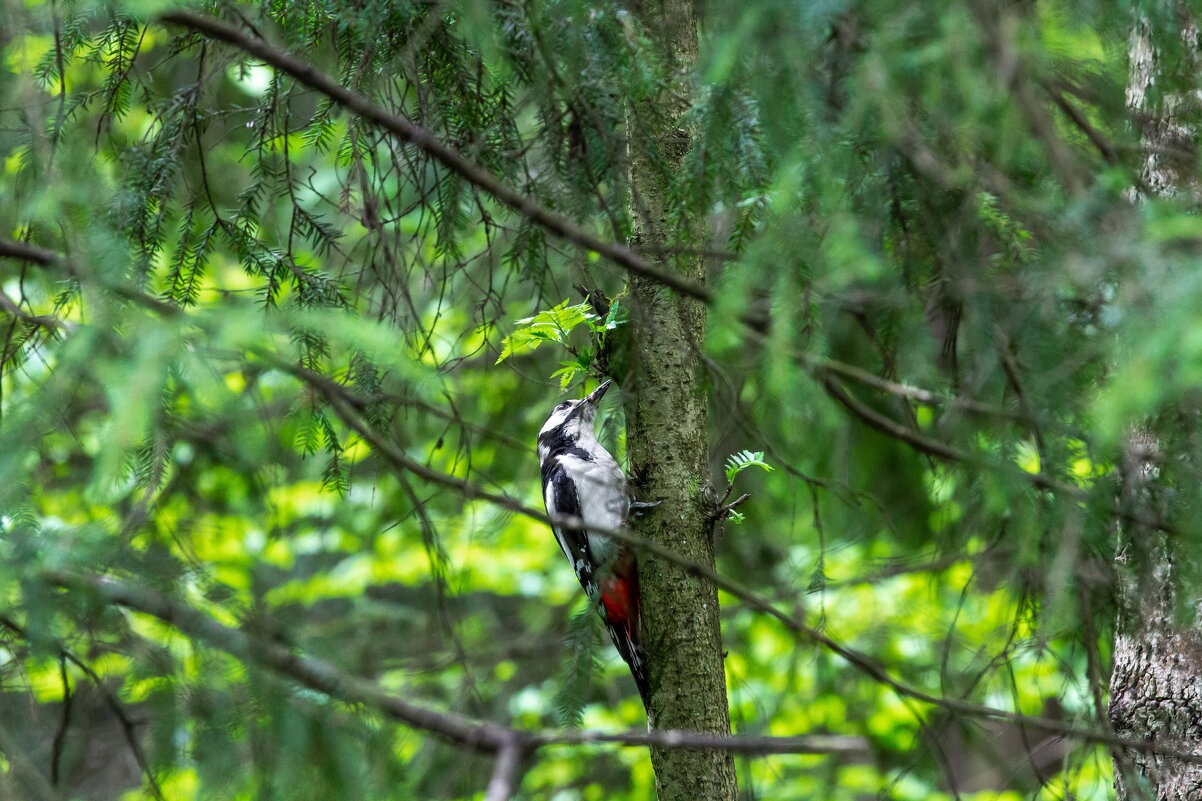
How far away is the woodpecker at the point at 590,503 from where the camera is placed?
410 centimetres

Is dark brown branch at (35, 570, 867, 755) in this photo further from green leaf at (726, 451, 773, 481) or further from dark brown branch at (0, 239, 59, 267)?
green leaf at (726, 451, 773, 481)

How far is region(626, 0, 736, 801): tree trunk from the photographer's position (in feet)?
10.0

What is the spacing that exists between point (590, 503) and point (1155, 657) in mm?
2427

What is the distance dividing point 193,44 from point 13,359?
1140 millimetres

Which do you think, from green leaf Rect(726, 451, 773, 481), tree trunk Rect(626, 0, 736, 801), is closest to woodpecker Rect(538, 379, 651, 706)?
Result: tree trunk Rect(626, 0, 736, 801)

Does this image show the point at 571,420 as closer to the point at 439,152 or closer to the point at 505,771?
the point at 439,152

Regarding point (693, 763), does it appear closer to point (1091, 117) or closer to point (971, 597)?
point (1091, 117)

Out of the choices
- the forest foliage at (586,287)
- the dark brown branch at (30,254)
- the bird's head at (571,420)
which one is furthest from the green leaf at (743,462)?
the dark brown branch at (30,254)

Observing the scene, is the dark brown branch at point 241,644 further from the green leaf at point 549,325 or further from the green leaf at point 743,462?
the green leaf at point 743,462

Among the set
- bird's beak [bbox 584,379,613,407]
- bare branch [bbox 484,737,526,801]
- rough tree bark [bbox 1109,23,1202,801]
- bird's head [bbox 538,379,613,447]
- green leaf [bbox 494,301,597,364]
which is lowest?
bare branch [bbox 484,737,526,801]

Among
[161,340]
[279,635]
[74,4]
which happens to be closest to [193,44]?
[74,4]

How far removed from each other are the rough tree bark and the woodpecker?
168 cm

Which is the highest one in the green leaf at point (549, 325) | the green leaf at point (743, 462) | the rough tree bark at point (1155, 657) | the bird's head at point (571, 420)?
the bird's head at point (571, 420)

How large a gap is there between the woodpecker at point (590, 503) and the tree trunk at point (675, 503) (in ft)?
1.53
